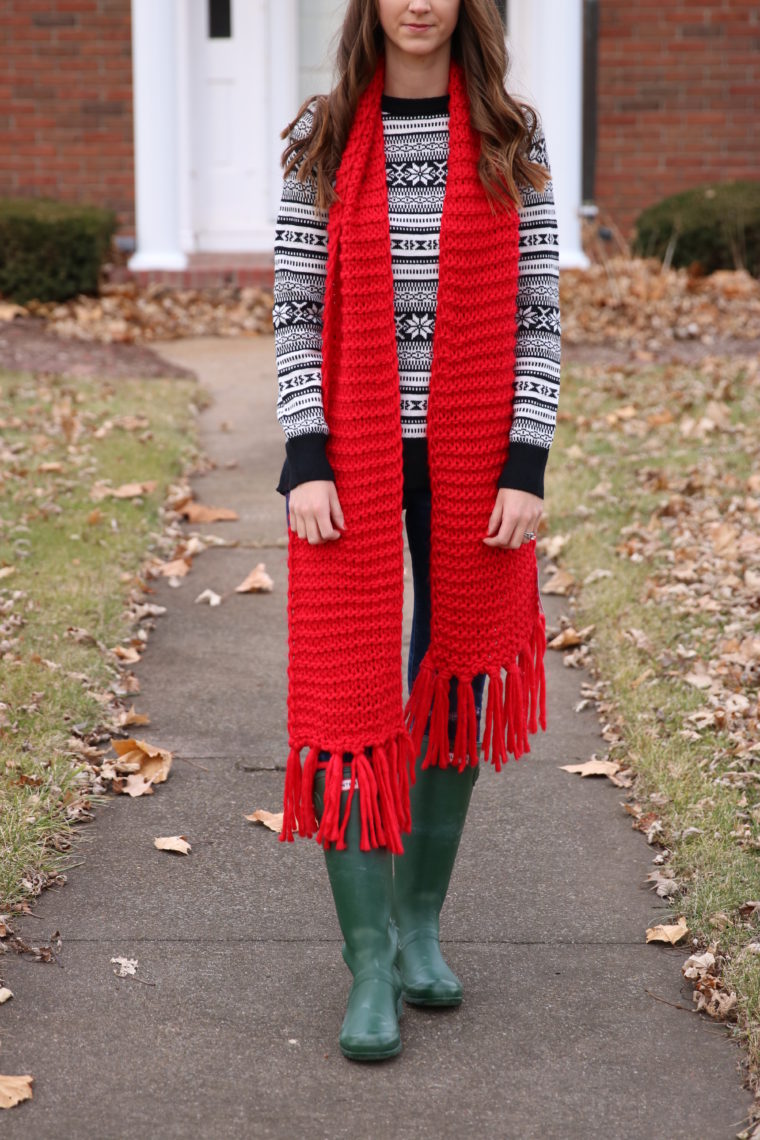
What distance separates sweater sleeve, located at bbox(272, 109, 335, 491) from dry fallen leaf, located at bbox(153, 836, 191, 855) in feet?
3.96

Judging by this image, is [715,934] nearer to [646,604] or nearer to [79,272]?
[646,604]

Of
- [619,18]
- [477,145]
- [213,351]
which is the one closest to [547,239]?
[477,145]

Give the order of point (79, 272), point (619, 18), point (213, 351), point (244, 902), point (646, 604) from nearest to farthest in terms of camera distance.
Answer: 1. point (244, 902)
2. point (646, 604)
3. point (213, 351)
4. point (79, 272)
5. point (619, 18)

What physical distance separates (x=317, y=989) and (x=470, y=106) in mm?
1642

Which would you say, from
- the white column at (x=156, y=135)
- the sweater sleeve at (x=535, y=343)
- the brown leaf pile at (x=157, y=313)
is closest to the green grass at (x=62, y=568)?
the sweater sleeve at (x=535, y=343)

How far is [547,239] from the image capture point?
8.07 ft

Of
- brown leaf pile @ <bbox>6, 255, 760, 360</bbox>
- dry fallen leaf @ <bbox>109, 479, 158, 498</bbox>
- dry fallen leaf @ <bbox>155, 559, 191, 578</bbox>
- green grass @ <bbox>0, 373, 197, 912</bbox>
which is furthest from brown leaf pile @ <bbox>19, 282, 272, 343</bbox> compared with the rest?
dry fallen leaf @ <bbox>155, 559, 191, 578</bbox>

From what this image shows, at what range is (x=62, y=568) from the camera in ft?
16.6

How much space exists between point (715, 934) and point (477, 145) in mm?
1601

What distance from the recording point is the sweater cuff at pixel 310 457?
2.37 metres

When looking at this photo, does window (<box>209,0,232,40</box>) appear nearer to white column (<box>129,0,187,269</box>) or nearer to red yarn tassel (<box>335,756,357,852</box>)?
white column (<box>129,0,187,269</box>)

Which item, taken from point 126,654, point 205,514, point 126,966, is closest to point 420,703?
point 126,966

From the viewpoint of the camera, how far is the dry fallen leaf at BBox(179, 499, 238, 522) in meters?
6.05

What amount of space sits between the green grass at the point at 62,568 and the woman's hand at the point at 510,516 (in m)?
1.32
